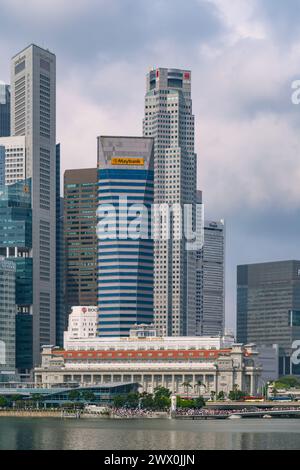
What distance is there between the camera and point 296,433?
510 ft

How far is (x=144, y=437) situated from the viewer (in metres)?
141

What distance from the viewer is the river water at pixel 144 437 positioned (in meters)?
126

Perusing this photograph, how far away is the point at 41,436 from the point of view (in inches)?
5640

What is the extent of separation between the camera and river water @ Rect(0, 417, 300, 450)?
12581 centimetres
